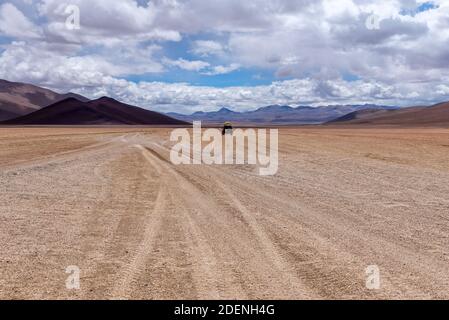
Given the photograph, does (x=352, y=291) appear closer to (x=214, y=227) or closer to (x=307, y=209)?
(x=214, y=227)

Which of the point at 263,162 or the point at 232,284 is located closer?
the point at 232,284

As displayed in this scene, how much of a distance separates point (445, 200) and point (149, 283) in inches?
336

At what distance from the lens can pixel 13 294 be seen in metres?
5.35

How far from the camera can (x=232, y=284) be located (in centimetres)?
571

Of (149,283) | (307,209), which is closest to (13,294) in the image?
(149,283)

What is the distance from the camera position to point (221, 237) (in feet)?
26.4

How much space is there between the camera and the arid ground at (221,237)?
18.6 ft

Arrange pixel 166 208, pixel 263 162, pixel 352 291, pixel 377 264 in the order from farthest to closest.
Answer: pixel 263 162 < pixel 166 208 < pixel 377 264 < pixel 352 291

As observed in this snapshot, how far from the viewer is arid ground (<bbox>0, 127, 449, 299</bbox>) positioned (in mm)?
5672
